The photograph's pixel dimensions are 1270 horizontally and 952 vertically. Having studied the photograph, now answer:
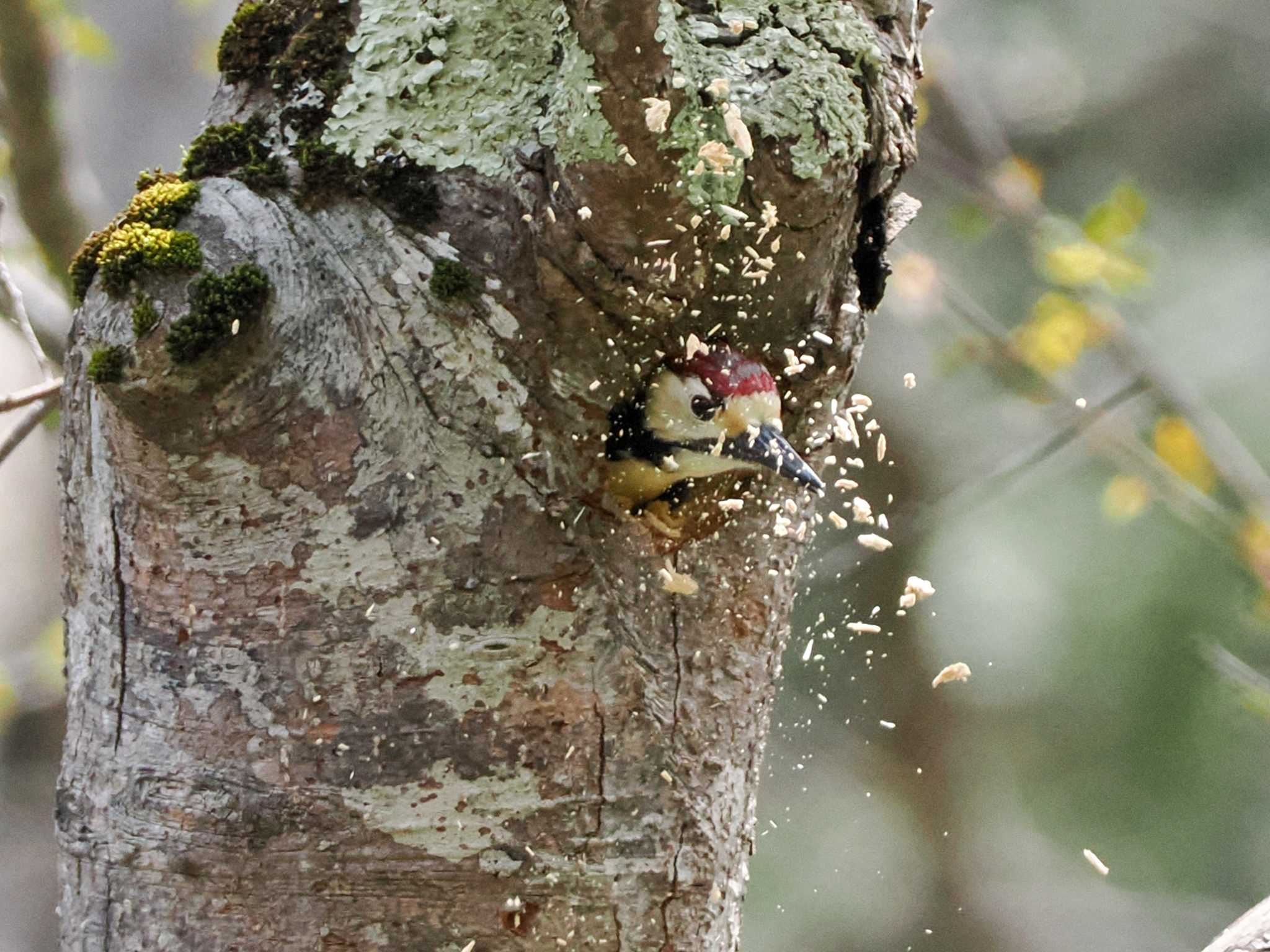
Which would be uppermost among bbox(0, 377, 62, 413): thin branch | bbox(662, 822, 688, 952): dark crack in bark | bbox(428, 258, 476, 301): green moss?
bbox(0, 377, 62, 413): thin branch

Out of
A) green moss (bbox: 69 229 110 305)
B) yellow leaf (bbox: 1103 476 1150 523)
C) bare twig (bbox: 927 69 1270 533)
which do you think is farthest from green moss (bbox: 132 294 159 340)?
yellow leaf (bbox: 1103 476 1150 523)

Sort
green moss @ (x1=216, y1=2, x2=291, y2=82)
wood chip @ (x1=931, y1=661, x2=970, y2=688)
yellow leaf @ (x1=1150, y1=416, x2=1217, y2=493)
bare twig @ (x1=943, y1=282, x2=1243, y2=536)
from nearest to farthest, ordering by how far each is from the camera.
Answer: green moss @ (x1=216, y1=2, x2=291, y2=82), wood chip @ (x1=931, y1=661, x2=970, y2=688), bare twig @ (x1=943, y1=282, x2=1243, y2=536), yellow leaf @ (x1=1150, y1=416, x2=1217, y2=493)

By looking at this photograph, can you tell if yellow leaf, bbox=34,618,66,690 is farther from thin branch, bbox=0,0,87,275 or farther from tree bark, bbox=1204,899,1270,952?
tree bark, bbox=1204,899,1270,952

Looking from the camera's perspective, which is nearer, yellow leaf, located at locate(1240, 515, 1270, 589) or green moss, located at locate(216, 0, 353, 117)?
green moss, located at locate(216, 0, 353, 117)

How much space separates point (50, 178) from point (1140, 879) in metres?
4.81

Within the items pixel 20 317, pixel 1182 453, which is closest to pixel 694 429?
pixel 20 317

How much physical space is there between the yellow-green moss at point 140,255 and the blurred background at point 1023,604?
9.44 ft

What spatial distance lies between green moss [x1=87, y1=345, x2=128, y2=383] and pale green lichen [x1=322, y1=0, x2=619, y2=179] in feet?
0.99

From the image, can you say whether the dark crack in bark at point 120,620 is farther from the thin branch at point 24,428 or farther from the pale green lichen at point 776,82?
the thin branch at point 24,428

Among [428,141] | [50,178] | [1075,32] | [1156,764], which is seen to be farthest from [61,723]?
[1075,32]

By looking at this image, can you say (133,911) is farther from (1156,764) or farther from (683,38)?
(1156,764)

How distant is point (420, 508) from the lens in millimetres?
1108

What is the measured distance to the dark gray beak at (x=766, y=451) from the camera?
120 centimetres

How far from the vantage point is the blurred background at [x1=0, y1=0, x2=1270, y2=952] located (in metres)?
4.15
